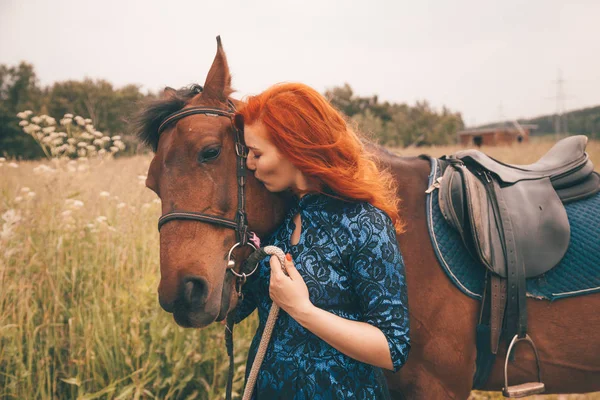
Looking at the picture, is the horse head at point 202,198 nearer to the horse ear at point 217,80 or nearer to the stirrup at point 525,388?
the horse ear at point 217,80

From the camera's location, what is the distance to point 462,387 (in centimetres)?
176

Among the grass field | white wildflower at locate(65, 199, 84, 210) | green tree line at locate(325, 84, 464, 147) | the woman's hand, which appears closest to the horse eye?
the woman's hand

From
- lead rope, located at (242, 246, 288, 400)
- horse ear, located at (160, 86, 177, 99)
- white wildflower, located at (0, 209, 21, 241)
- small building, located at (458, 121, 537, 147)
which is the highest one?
horse ear, located at (160, 86, 177, 99)

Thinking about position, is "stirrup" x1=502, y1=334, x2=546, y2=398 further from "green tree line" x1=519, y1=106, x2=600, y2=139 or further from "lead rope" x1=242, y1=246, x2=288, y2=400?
"green tree line" x1=519, y1=106, x2=600, y2=139

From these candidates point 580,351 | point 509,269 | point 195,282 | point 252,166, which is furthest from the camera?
point 580,351

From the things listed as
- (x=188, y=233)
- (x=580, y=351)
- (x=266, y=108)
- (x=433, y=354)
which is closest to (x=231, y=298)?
(x=188, y=233)

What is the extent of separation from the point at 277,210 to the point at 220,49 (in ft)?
2.35

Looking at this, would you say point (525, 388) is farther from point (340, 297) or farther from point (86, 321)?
point (86, 321)

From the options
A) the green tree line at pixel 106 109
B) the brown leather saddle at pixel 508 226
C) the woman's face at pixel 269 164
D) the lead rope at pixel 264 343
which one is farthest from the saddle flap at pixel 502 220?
the green tree line at pixel 106 109

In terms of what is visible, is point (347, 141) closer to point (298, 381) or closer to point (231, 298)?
point (231, 298)

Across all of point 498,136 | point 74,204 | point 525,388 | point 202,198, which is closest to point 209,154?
point 202,198

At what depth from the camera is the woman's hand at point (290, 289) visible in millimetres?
1213

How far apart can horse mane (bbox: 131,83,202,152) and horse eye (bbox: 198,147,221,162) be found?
0.30 metres

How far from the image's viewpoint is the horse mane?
1669 millimetres
